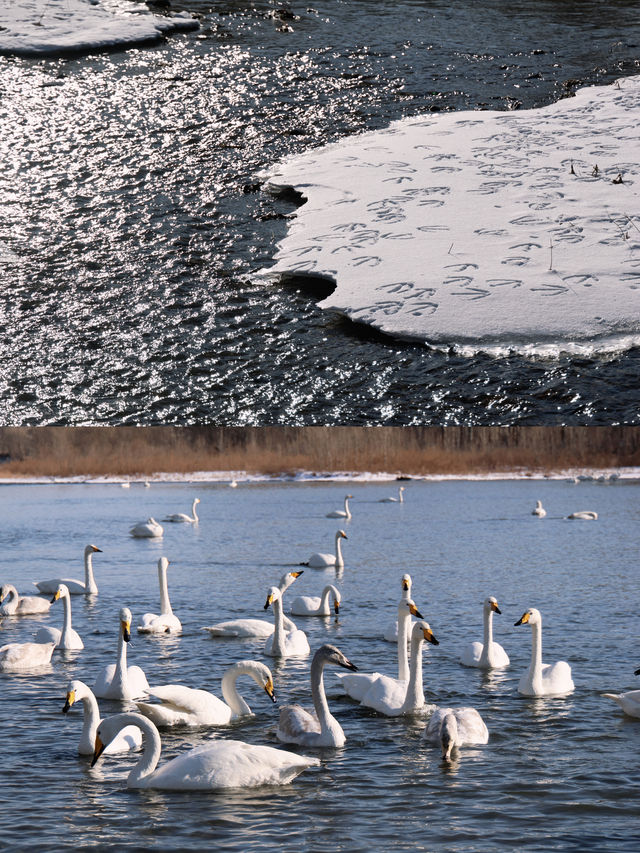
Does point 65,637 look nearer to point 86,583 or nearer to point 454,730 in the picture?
point 86,583

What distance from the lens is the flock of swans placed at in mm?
7852

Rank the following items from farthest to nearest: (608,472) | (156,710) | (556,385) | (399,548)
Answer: (608,472), (399,548), (156,710), (556,385)

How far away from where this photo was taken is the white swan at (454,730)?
842 cm

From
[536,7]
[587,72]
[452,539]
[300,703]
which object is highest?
[536,7]

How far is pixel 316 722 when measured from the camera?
924 centimetres

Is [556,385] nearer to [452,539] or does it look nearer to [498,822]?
[498,822]

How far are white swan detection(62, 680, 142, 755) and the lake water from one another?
186mm

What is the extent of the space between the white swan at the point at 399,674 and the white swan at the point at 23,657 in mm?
3262

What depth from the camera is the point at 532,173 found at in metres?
7.97

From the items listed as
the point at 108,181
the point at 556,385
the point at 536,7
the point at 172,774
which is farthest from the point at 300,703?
the point at 536,7

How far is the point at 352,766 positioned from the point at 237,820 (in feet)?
4.69

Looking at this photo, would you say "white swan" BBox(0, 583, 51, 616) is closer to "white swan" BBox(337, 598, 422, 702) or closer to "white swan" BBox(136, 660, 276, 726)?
"white swan" BBox(337, 598, 422, 702)

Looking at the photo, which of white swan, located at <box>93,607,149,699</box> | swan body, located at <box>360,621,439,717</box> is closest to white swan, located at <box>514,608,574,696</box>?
swan body, located at <box>360,621,439,717</box>

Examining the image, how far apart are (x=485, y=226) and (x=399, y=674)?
5476 millimetres
